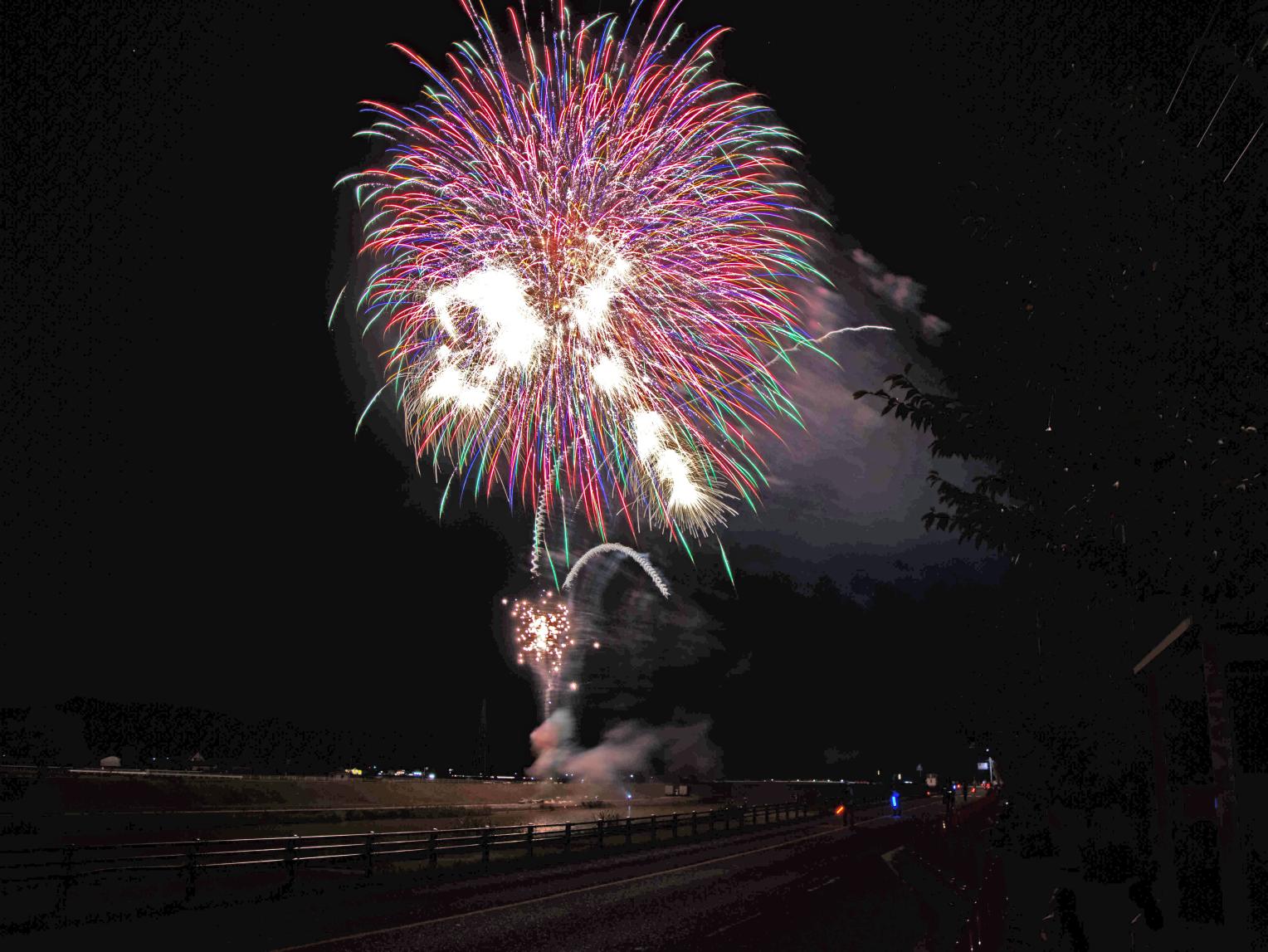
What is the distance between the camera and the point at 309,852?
20797 mm

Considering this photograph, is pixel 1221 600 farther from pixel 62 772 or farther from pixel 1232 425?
pixel 62 772

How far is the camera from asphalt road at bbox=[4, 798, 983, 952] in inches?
562

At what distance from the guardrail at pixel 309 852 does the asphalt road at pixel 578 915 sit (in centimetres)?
93

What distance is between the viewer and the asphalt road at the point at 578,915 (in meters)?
14.3

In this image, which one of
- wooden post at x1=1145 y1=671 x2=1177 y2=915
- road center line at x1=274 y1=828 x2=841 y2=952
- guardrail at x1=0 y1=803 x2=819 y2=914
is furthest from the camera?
guardrail at x1=0 y1=803 x2=819 y2=914

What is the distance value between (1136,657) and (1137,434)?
10438mm

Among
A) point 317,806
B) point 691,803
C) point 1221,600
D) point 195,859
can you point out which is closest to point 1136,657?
point 1221,600

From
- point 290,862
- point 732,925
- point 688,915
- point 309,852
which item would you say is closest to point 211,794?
point 309,852

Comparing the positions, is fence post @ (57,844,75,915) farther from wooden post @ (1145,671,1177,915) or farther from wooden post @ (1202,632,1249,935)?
wooden post @ (1145,671,1177,915)

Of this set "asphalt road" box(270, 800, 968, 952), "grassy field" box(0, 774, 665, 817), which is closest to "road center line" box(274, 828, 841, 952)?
"asphalt road" box(270, 800, 968, 952)

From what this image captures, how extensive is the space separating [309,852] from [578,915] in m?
7.04

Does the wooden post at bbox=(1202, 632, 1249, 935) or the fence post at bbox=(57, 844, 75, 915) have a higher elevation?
the wooden post at bbox=(1202, 632, 1249, 935)

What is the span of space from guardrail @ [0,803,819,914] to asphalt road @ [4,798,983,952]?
926 mm

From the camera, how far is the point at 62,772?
39875mm
